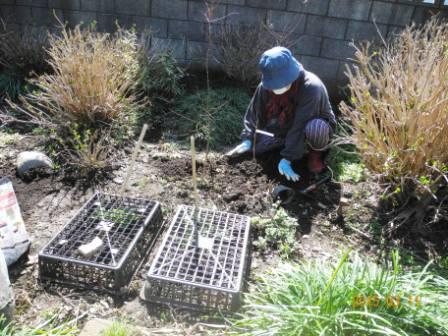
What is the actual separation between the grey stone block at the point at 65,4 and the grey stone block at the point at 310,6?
105 inches

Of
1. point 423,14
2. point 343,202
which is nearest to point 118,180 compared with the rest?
point 343,202

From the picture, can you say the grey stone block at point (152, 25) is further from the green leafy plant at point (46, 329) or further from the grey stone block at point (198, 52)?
the green leafy plant at point (46, 329)

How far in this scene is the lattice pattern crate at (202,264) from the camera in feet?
6.68

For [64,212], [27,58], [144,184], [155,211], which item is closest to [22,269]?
[64,212]

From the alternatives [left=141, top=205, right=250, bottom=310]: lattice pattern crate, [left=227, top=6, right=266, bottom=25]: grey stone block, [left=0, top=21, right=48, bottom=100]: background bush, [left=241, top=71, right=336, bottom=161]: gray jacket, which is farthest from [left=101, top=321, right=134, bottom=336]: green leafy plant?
[left=227, top=6, right=266, bottom=25]: grey stone block

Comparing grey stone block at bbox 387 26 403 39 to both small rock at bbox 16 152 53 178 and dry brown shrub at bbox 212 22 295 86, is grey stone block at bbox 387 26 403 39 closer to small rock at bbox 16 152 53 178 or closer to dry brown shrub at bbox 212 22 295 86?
dry brown shrub at bbox 212 22 295 86

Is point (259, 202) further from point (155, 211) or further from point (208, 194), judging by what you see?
point (155, 211)

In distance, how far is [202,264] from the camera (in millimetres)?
2207

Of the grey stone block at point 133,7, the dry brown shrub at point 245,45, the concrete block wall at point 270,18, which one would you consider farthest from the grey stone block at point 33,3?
the dry brown shrub at point 245,45

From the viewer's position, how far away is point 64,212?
2.74 m

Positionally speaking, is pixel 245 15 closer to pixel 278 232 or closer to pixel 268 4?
pixel 268 4

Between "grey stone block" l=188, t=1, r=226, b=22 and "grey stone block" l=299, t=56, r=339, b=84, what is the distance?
3.76ft

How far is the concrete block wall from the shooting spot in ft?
15.0

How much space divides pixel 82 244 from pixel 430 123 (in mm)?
2213
